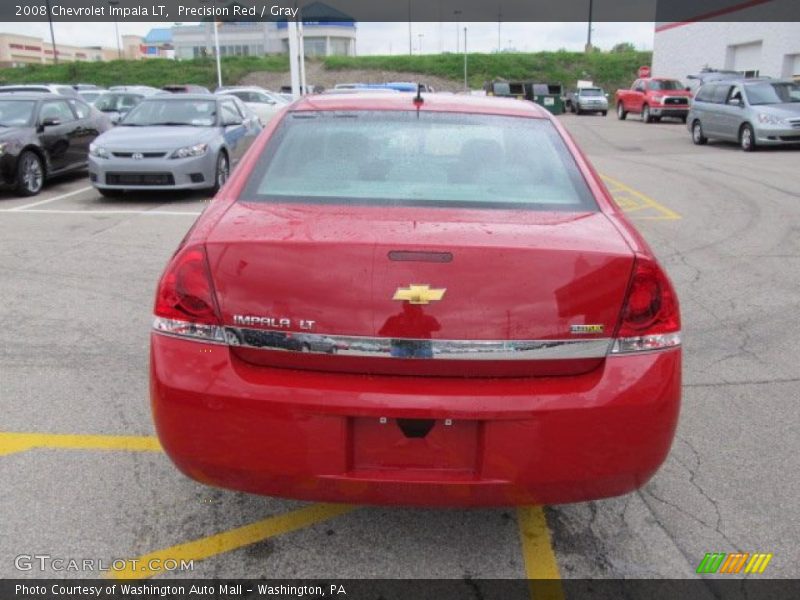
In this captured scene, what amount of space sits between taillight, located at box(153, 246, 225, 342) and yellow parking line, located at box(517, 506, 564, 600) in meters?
1.29

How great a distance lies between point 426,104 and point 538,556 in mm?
2070

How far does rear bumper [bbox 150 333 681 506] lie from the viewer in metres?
2.31

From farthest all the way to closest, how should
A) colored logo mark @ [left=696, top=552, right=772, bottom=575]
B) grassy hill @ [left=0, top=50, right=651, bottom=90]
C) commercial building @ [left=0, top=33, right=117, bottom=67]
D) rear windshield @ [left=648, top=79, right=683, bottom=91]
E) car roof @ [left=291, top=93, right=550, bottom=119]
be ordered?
commercial building @ [left=0, top=33, right=117, bottom=67]
grassy hill @ [left=0, top=50, right=651, bottom=90]
rear windshield @ [left=648, top=79, right=683, bottom=91]
car roof @ [left=291, top=93, right=550, bottom=119]
colored logo mark @ [left=696, top=552, right=772, bottom=575]

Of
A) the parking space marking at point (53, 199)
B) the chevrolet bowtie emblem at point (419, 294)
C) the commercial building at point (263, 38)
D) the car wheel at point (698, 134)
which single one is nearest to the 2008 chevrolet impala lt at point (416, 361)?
the chevrolet bowtie emblem at point (419, 294)

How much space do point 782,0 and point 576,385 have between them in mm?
37693

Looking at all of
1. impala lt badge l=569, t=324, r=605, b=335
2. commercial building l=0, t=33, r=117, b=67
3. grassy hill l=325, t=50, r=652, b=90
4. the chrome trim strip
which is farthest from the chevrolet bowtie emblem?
commercial building l=0, t=33, r=117, b=67

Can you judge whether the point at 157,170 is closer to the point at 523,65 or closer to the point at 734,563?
the point at 734,563

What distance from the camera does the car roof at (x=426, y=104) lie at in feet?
11.4

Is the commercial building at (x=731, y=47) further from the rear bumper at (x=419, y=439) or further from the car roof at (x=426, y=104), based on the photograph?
the rear bumper at (x=419, y=439)

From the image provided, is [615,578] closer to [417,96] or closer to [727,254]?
[417,96]

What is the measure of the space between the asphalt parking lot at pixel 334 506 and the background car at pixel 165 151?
409 centimetres

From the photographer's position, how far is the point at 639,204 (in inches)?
429

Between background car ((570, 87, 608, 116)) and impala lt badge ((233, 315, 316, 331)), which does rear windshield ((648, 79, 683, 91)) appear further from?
impala lt badge ((233, 315, 316, 331))

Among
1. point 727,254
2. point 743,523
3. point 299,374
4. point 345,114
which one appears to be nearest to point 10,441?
point 299,374
